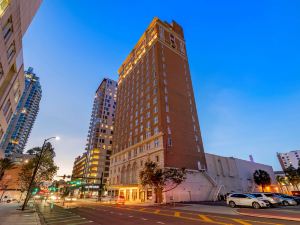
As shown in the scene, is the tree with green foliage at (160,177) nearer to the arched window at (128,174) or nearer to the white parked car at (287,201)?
the arched window at (128,174)

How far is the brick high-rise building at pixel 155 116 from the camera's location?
49000 millimetres

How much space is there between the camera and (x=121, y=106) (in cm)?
7900

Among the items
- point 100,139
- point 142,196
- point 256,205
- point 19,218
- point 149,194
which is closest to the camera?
point 19,218

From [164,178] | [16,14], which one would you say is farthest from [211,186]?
[16,14]

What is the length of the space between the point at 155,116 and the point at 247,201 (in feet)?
106

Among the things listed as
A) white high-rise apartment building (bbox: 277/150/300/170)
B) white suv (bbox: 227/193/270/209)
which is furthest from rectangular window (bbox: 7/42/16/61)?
white high-rise apartment building (bbox: 277/150/300/170)

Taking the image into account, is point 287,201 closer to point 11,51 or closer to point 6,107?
point 11,51

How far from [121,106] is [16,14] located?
195 ft

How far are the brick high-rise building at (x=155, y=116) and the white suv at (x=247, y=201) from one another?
1960 cm

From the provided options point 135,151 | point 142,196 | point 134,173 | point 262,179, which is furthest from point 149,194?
point 262,179

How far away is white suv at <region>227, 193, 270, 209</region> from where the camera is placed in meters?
23.3

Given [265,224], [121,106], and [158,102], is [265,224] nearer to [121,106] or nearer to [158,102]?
[158,102]

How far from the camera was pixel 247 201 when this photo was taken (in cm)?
2473

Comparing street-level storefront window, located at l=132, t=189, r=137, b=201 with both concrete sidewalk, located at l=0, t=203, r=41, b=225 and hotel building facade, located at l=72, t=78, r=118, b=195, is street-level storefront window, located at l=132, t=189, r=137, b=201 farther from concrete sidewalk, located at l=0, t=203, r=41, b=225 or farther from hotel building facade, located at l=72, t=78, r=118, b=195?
hotel building facade, located at l=72, t=78, r=118, b=195
